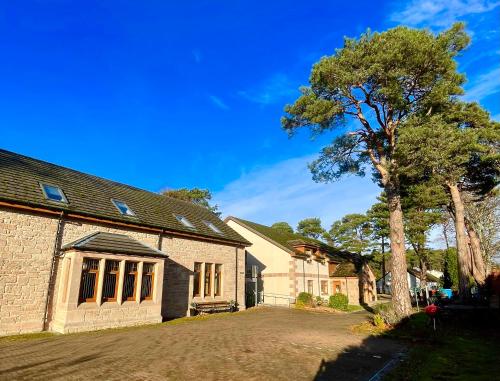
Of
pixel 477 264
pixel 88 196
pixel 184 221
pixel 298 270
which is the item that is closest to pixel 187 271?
pixel 184 221

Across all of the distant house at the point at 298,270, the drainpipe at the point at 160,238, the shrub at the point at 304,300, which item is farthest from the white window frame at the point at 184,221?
the shrub at the point at 304,300

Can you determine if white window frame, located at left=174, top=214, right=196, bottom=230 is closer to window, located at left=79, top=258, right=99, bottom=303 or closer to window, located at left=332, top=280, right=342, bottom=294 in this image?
window, located at left=79, top=258, right=99, bottom=303

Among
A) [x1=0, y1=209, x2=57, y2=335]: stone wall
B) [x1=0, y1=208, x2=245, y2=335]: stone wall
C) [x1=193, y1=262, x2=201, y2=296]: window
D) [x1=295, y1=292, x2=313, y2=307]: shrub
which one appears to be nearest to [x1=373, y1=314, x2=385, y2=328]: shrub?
[x1=193, y1=262, x2=201, y2=296]: window

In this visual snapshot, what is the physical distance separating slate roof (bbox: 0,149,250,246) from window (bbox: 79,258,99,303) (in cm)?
246

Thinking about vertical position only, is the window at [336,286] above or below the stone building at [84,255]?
below

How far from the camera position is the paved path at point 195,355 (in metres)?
7.39

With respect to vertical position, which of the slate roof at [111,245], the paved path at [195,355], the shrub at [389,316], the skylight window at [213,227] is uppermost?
the skylight window at [213,227]

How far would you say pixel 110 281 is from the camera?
14.8 m

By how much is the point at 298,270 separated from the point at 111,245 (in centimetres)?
1919

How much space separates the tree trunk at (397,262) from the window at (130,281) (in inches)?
487

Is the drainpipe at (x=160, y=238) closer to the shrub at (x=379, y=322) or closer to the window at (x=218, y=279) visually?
the window at (x=218, y=279)

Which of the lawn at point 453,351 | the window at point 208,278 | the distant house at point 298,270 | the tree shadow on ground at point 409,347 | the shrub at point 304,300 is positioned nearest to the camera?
the lawn at point 453,351

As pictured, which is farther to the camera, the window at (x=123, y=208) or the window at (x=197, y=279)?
the window at (x=197, y=279)

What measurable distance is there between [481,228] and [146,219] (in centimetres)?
3483
